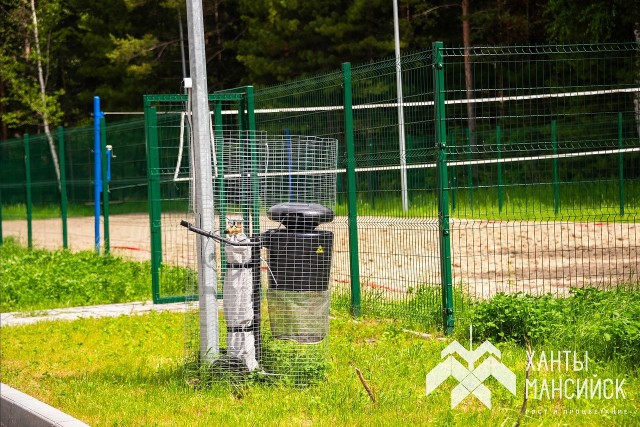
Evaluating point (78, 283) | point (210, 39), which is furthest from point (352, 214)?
point (210, 39)

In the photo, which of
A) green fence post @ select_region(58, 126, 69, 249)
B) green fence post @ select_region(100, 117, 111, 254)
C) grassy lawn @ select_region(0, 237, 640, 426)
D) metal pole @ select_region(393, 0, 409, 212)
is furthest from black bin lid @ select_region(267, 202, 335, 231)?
green fence post @ select_region(58, 126, 69, 249)

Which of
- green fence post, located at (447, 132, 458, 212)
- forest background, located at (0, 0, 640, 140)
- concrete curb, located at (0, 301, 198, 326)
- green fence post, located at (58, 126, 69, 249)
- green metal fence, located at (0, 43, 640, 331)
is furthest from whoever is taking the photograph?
forest background, located at (0, 0, 640, 140)

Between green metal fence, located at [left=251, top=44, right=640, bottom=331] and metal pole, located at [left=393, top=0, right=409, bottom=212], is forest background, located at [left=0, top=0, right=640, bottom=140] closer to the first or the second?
green metal fence, located at [left=251, top=44, right=640, bottom=331]

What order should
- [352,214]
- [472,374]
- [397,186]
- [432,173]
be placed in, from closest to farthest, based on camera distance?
1. [472,374]
2. [432,173]
3. [397,186]
4. [352,214]

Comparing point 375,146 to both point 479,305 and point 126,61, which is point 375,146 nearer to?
point 479,305

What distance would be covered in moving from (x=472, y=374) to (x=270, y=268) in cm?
178

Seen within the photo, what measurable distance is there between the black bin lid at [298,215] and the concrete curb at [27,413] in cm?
219

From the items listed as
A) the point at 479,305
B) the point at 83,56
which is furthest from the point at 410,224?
the point at 83,56

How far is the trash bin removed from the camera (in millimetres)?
8148

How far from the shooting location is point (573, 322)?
8836 millimetres

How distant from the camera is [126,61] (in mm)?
46781

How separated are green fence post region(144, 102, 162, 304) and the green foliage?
16.5 ft

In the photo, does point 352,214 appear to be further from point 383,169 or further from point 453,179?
point 453,179

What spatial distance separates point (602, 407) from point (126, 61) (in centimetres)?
4216
